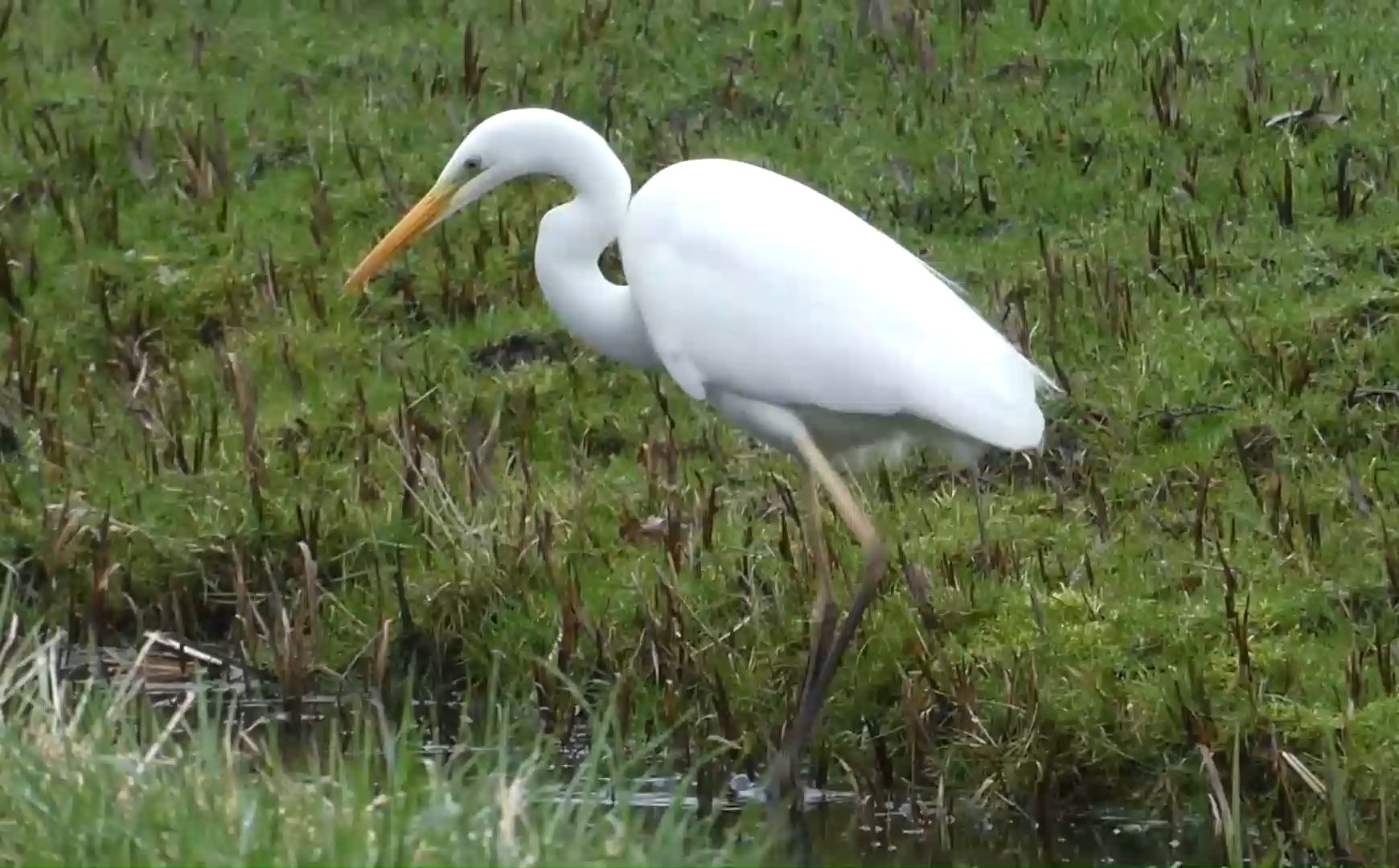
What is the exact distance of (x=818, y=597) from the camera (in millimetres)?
6355

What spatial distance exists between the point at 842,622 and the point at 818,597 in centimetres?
10

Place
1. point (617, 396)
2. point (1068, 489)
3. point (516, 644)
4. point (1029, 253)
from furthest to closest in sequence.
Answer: point (1029, 253) < point (617, 396) < point (1068, 489) < point (516, 644)

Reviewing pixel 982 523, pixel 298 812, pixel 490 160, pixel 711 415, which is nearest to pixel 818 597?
pixel 982 523

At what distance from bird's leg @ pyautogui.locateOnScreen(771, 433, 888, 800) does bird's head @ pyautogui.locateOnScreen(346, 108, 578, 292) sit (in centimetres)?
104

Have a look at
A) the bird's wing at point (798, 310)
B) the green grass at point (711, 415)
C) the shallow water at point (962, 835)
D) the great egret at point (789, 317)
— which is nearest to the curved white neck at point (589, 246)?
the great egret at point (789, 317)

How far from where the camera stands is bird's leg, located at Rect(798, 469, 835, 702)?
6.10m

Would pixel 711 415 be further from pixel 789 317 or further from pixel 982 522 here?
pixel 789 317

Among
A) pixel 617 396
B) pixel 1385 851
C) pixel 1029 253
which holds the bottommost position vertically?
pixel 1385 851

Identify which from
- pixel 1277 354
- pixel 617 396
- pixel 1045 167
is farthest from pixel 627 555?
pixel 1045 167

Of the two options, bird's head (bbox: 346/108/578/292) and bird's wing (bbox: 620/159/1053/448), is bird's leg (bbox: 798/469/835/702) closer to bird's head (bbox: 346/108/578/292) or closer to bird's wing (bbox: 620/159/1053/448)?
bird's wing (bbox: 620/159/1053/448)

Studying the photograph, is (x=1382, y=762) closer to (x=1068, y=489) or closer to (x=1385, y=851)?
(x=1385, y=851)

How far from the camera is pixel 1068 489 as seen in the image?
23.6ft

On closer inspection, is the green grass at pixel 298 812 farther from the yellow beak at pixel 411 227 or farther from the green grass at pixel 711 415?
the yellow beak at pixel 411 227

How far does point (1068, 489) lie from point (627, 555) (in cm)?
132
